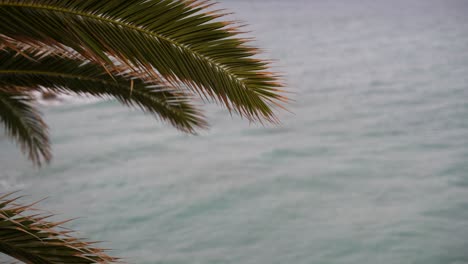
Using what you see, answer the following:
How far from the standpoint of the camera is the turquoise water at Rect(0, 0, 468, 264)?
19.6 ft

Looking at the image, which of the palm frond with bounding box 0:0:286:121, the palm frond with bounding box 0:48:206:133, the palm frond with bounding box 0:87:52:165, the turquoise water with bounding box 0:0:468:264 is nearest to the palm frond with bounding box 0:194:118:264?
the palm frond with bounding box 0:0:286:121

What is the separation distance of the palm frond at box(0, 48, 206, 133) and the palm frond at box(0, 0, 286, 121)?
106 centimetres

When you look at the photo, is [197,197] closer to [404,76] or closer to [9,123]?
[9,123]

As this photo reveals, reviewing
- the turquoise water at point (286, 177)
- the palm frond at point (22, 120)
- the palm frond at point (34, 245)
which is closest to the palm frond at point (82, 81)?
the turquoise water at point (286, 177)

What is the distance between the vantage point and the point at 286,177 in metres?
7.71

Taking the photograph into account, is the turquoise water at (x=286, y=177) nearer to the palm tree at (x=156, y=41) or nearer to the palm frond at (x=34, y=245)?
the palm tree at (x=156, y=41)

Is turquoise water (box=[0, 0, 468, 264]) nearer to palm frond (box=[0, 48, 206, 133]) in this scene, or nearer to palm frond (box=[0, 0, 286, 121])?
palm frond (box=[0, 48, 206, 133])

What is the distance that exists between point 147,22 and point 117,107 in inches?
378

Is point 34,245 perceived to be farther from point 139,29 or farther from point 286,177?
point 286,177

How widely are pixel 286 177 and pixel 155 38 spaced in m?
5.38

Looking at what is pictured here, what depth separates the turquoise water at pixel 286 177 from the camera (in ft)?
19.6

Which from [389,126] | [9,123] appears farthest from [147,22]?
[389,126]

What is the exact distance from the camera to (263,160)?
8.38 m

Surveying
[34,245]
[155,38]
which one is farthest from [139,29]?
[34,245]
